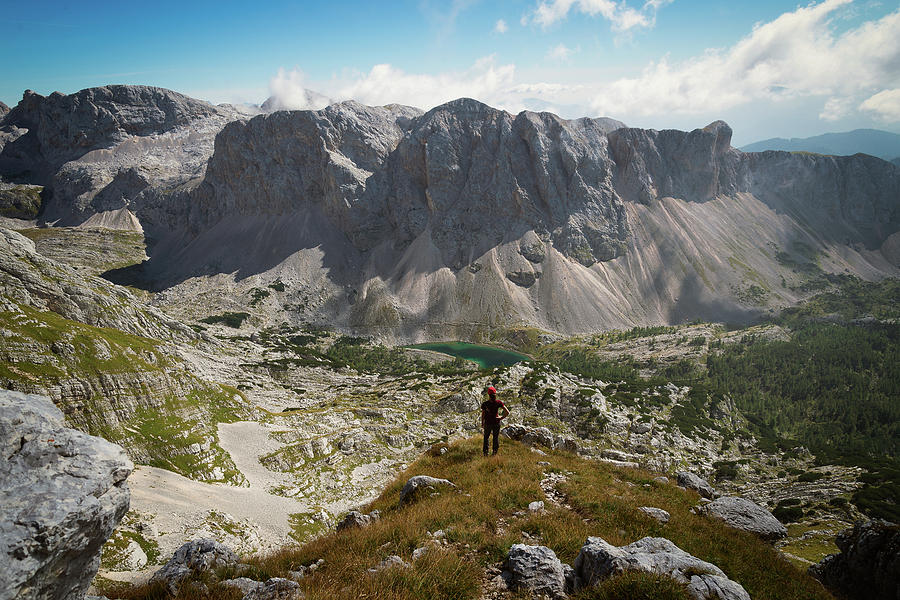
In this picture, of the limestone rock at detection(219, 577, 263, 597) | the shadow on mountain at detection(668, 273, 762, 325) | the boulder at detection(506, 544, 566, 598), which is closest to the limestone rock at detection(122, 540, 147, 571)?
the limestone rock at detection(219, 577, 263, 597)

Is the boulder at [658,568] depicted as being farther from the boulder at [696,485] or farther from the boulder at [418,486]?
the boulder at [696,485]

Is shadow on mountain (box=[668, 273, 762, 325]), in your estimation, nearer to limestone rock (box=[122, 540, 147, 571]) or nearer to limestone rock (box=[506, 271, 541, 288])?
limestone rock (box=[506, 271, 541, 288])

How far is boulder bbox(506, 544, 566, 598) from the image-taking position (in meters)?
8.42

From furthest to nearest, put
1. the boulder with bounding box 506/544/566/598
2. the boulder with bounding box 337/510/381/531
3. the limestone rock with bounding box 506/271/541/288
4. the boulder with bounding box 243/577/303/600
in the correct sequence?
the limestone rock with bounding box 506/271/541/288 < the boulder with bounding box 337/510/381/531 < the boulder with bounding box 506/544/566/598 < the boulder with bounding box 243/577/303/600

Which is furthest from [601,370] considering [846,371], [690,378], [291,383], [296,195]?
[296,195]

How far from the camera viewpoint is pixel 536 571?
8.69m

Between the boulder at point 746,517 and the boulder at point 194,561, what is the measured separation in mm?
16719

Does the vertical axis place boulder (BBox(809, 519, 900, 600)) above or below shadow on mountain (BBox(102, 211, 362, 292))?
below

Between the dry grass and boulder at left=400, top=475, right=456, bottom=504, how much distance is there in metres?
0.45

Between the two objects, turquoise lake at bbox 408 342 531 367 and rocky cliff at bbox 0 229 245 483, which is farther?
turquoise lake at bbox 408 342 531 367

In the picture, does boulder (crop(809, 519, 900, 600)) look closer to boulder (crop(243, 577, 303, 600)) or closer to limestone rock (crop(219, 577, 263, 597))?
boulder (crop(243, 577, 303, 600))

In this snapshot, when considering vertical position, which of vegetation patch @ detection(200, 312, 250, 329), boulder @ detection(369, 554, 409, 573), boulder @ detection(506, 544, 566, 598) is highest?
boulder @ detection(369, 554, 409, 573)

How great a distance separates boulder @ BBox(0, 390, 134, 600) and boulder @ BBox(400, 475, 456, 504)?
9.00m

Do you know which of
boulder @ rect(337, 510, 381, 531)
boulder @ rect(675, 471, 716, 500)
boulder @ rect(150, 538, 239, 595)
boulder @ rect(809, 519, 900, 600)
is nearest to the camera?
boulder @ rect(150, 538, 239, 595)
